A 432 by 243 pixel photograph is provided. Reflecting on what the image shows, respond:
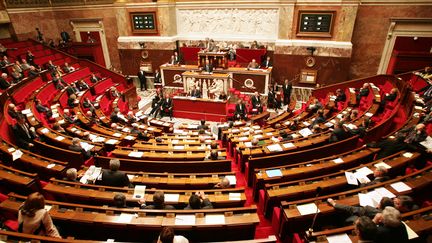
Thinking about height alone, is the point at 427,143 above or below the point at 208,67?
above

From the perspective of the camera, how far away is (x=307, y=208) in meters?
3.62

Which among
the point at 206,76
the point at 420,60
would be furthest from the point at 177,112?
the point at 420,60

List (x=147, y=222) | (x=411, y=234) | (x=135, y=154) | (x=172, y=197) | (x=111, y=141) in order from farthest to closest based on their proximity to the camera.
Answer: (x=111, y=141) → (x=135, y=154) → (x=172, y=197) → (x=147, y=222) → (x=411, y=234)

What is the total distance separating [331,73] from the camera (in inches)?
484

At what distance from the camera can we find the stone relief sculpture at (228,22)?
13174 millimetres

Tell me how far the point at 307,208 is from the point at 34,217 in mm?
3617

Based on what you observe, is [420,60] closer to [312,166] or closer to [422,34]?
[422,34]

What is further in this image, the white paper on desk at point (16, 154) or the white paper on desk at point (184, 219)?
the white paper on desk at point (16, 154)

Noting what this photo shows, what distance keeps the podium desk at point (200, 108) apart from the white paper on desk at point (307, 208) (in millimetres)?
7687

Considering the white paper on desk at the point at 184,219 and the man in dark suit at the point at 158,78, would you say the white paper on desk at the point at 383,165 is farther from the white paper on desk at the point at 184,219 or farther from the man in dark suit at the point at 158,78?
the man in dark suit at the point at 158,78

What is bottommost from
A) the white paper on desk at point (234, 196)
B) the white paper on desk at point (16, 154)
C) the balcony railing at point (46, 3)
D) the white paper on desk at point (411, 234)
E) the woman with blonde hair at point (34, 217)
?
the white paper on desk at point (234, 196)

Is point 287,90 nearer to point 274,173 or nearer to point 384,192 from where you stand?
point 274,173

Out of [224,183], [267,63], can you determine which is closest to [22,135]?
[224,183]

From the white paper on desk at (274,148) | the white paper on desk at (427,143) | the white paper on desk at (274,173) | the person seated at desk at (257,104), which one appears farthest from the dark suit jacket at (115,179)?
the person seated at desk at (257,104)
